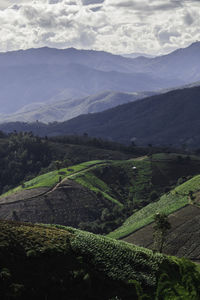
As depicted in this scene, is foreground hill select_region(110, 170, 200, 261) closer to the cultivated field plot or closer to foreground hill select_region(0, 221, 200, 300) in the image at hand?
the cultivated field plot

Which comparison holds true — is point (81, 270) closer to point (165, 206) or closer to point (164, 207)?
point (164, 207)

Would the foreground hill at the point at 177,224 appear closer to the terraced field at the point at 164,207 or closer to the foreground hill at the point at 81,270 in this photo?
the terraced field at the point at 164,207

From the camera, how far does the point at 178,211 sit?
144500mm

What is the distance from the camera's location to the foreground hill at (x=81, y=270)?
5300 cm

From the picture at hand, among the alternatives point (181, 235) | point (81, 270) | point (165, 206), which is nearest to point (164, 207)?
point (165, 206)

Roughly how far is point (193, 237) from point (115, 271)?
6360 cm

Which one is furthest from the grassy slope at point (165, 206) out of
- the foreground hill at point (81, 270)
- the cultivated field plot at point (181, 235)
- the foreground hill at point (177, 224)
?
the foreground hill at point (81, 270)

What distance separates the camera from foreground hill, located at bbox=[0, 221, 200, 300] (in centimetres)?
5300

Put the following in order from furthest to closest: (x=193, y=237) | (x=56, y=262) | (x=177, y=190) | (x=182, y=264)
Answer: (x=177, y=190) → (x=193, y=237) → (x=182, y=264) → (x=56, y=262)

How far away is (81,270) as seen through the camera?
57625 mm

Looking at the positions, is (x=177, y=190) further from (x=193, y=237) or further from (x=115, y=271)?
(x=115, y=271)

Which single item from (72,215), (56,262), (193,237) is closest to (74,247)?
(56,262)

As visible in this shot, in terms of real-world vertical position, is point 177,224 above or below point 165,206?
above

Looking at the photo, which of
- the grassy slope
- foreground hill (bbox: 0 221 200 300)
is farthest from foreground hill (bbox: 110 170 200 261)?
foreground hill (bbox: 0 221 200 300)
